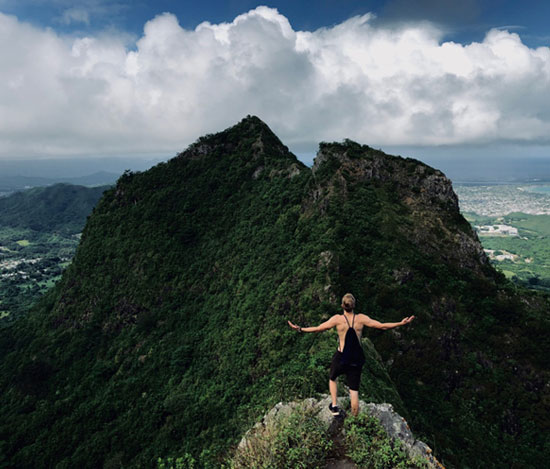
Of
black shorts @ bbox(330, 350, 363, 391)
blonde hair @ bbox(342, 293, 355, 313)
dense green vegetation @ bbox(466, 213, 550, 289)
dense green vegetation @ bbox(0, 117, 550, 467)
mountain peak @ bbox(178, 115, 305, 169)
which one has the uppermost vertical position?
mountain peak @ bbox(178, 115, 305, 169)

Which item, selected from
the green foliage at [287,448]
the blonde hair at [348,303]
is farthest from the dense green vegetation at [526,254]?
the green foliage at [287,448]

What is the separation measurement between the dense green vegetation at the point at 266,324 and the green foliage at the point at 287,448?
12.4 feet

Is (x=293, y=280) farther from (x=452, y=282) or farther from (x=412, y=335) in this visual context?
(x=452, y=282)

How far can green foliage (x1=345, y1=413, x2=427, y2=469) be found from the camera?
7363 millimetres

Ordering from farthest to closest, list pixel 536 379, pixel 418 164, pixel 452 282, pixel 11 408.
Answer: pixel 11 408
pixel 418 164
pixel 452 282
pixel 536 379

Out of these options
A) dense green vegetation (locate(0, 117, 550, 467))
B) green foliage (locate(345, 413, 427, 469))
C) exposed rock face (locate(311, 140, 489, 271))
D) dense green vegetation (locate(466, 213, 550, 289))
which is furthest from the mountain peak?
dense green vegetation (locate(466, 213, 550, 289))

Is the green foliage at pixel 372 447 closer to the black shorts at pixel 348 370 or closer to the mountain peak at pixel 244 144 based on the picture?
the black shorts at pixel 348 370

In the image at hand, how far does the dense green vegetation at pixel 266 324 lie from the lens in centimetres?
1947

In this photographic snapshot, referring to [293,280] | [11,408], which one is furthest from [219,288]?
[11,408]

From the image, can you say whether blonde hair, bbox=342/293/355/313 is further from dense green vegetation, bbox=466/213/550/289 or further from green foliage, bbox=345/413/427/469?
dense green vegetation, bbox=466/213/550/289

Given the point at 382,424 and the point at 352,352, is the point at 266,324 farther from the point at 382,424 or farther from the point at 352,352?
the point at 352,352

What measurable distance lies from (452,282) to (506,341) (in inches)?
214

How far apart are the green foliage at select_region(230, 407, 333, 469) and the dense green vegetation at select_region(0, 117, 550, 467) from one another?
12.4 feet

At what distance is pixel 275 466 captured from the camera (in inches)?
283
